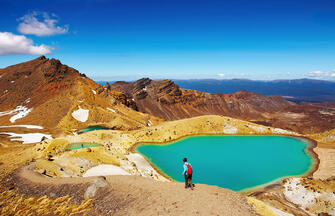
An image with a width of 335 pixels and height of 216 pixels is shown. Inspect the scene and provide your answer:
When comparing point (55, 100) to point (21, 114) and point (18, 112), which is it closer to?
point (21, 114)

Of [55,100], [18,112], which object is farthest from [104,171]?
[18,112]

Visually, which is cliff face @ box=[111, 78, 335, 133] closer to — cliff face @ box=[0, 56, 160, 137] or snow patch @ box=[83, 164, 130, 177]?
cliff face @ box=[0, 56, 160, 137]

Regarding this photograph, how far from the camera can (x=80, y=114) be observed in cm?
6638

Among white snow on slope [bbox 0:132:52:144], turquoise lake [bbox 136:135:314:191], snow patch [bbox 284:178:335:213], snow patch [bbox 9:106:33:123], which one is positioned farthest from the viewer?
snow patch [bbox 9:106:33:123]

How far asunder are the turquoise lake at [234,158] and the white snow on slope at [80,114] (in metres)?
32.6

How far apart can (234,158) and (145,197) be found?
2958cm

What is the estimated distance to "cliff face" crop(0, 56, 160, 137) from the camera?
64125 millimetres

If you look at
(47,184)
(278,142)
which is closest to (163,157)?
(47,184)

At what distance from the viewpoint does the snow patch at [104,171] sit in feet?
78.0

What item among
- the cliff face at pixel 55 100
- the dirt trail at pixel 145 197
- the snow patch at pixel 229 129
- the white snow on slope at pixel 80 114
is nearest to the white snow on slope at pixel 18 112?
the cliff face at pixel 55 100

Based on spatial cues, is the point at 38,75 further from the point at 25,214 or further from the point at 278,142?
the point at 278,142

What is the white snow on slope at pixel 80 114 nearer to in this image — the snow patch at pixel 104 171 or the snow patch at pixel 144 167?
the snow patch at pixel 144 167

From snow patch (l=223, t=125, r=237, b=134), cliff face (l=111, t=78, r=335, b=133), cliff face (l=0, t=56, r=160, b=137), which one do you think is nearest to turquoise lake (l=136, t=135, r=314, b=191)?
snow patch (l=223, t=125, r=237, b=134)

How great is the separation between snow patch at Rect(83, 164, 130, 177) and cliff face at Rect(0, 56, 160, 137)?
125 feet
